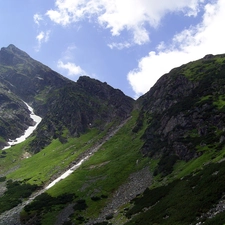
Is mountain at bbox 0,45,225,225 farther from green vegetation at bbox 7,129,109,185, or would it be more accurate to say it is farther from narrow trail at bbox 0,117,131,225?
green vegetation at bbox 7,129,109,185

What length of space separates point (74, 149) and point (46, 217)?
9496cm

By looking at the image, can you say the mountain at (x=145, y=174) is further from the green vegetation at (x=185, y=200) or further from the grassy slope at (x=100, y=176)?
the green vegetation at (x=185, y=200)

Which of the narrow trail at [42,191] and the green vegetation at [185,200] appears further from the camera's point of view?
the narrow trail at [42,191]

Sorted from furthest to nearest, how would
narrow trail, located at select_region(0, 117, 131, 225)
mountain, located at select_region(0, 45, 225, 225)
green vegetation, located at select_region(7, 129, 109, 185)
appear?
green vegetation, located at select_region(7, 129, 109, 185), narrow trail, located at select_region(0, 117, 131, 225), mountain, located at select_region(0, 45, 225, 225)

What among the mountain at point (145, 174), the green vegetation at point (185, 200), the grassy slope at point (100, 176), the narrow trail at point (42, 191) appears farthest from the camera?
the grassy slope at point (100, 176)

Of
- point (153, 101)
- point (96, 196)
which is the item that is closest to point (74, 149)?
point (153, 101)

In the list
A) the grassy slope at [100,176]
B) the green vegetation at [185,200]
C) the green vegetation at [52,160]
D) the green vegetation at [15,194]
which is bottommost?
the green vegetation at [185,200]

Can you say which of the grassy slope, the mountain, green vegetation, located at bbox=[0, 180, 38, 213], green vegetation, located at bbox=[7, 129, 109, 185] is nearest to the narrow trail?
the mountain

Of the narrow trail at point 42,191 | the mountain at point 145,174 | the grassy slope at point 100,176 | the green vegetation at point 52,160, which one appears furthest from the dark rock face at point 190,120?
the green vegetation at point 52,160

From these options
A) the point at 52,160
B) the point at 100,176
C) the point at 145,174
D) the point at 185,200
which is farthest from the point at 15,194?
the point at 185,200

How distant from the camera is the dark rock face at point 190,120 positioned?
86.6m

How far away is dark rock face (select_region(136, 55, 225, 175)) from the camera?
8656 cm

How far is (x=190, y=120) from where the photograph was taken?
341 ft

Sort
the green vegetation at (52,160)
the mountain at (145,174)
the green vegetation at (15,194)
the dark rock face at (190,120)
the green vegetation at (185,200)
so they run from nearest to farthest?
the green vegetation at (185,200), the mountain at (145,174), the dark rock face at (190,120), the green vegetation at (15,194), the green vegetation at (52,160)
